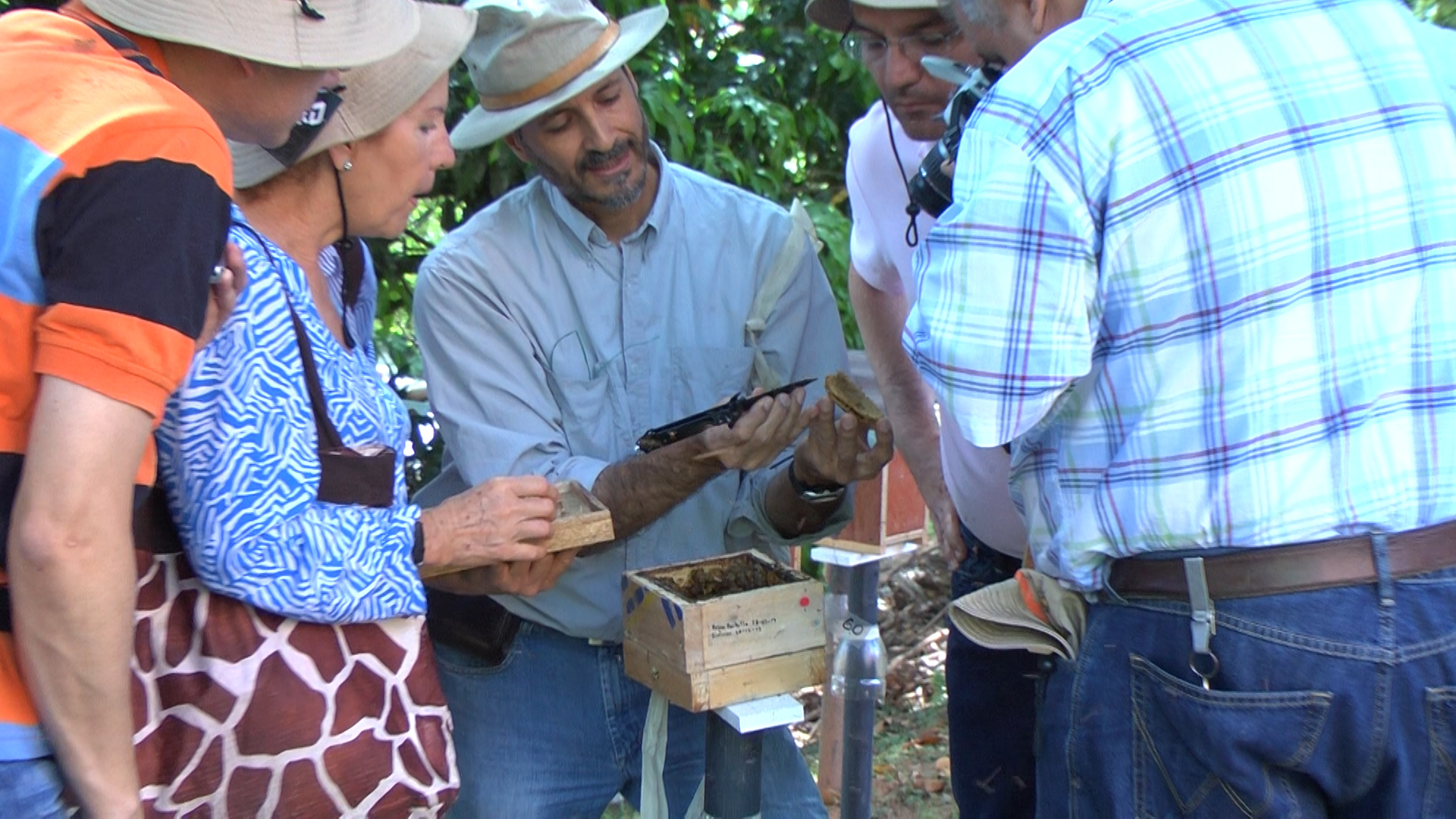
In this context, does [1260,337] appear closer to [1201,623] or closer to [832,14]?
[1201,623]

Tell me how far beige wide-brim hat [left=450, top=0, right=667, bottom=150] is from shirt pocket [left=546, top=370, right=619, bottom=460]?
2.02 feet

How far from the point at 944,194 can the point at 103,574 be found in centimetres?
148

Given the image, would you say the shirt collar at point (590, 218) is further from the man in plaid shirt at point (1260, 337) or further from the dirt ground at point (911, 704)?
the dirt ground at point (911, 704)

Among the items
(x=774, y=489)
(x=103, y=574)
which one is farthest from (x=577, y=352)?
(x=103, y=574)

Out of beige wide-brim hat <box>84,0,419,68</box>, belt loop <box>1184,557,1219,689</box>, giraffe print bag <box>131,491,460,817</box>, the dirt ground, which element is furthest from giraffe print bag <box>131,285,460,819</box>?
the dirt ground

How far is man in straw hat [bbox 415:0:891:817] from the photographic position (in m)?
2.77

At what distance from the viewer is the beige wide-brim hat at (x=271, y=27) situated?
1685mm

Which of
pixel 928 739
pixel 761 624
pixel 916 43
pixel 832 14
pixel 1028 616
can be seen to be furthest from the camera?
pixel 928 739

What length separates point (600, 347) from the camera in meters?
2.85

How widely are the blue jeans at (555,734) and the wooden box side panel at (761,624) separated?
56 cm

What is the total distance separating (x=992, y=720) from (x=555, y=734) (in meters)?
1.11

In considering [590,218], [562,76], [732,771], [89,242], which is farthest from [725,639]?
[562,76]

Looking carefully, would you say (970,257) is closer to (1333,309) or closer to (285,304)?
(1333,309)

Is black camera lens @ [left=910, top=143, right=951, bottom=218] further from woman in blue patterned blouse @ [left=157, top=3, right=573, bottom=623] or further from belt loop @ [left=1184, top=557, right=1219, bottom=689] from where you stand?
woman in blue patterned blouse @ [left=157, top=3, right=573, bottom=623]
